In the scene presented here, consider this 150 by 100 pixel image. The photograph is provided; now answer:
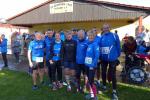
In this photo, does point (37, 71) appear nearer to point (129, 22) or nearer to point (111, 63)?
point (111, 63)

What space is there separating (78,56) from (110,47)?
3.19 ft

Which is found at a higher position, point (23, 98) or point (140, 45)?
point (140, 45)

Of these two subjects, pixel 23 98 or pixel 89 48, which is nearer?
pixel 89 48

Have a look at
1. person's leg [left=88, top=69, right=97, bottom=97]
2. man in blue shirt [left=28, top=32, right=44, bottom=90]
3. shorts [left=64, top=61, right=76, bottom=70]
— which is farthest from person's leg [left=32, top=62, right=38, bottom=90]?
person's leg [left=88, top=69, right=97, bottom=97]

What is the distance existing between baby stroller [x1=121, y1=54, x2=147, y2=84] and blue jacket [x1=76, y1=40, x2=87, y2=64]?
297 centimetres

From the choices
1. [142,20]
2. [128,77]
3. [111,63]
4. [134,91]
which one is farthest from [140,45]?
[142,20]

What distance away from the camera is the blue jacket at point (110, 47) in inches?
384

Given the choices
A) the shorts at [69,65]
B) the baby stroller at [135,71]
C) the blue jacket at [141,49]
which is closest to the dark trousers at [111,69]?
the shorts at [69,65]

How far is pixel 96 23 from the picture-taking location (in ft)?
79.3

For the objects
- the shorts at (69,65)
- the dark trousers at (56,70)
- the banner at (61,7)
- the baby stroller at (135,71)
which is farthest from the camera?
the banner at (61,7)

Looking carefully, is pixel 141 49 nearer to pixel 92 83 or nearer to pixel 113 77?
pixel 113 77

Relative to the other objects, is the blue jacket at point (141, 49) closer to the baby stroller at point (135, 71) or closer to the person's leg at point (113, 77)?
the baby stroller at point (135, 71)

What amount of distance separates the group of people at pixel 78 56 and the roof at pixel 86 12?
10.5 meters

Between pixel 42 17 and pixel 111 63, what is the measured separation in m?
18.0
